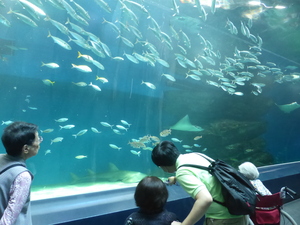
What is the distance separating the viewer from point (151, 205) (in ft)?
4.22

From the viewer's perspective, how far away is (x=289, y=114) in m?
13.4

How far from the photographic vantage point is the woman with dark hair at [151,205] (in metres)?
1.27

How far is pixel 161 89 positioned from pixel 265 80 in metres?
6.57

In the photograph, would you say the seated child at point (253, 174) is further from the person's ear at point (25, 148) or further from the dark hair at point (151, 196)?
the person's ear at point (25, 148)

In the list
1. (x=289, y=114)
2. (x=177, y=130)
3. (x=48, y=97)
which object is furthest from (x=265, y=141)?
(x=48, y=97)

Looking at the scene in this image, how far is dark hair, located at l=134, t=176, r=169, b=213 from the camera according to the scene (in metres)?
1.28

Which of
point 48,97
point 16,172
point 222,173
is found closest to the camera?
point 16,172

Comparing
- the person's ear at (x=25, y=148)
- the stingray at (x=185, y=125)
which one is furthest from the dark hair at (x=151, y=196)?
the stingray at (x=185, y=125)

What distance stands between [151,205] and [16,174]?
79cm

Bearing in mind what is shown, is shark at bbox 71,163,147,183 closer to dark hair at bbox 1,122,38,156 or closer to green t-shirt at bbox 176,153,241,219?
green t-shirt at bbox 176,153,241,219

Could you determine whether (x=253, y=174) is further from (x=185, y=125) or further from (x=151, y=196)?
(x=185, y=125)

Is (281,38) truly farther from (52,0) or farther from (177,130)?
(52,0)

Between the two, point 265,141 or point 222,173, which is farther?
point 265,141

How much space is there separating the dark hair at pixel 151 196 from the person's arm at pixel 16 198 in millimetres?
636
